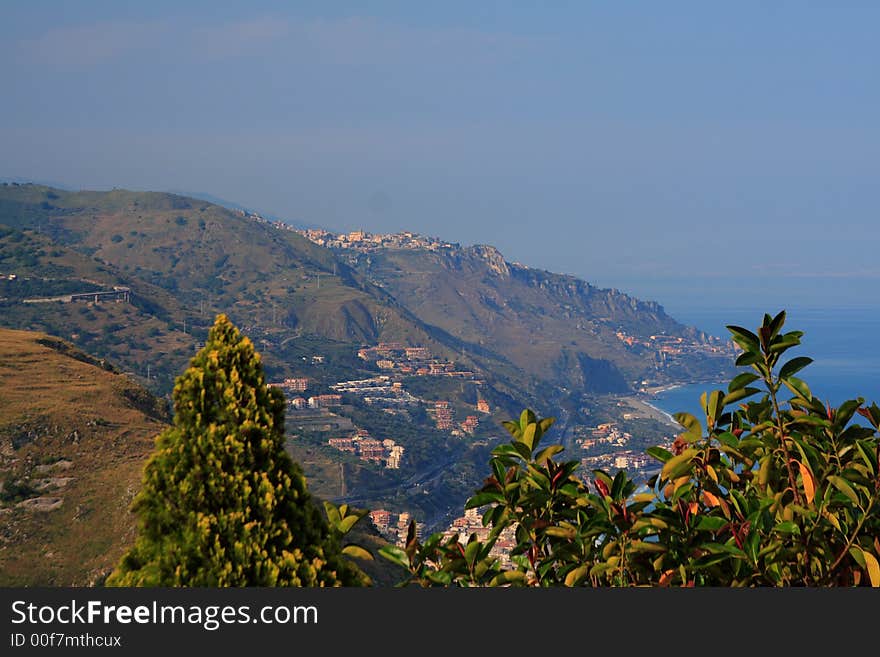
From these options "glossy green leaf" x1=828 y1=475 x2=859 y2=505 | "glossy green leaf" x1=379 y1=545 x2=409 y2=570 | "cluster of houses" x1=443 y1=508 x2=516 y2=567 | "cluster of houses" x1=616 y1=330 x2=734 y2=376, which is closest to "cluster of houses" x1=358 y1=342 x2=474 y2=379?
"cluster of houses" x1=616 y1=330 x2=734 y2=376

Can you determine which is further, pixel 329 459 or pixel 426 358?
pixel 426 358

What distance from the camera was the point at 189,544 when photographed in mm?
3320

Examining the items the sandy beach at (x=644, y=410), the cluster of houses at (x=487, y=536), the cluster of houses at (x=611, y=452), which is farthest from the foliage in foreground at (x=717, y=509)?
the sandy beach at (x=644, y=410)

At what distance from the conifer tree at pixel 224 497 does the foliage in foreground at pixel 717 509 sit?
0.53m

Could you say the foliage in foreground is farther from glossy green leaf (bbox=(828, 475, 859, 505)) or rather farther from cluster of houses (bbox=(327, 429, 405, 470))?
cluster of houses (bbox=(327, 429, 405, 470))

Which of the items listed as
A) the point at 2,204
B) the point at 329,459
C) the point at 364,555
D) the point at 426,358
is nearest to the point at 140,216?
the point at 2,204

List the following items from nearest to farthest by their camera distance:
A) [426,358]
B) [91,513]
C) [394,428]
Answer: [91,513] < [394,428] < [426,358]

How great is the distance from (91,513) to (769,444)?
3243 centimetres

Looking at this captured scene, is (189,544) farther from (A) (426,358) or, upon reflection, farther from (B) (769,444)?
(A) (426,358)

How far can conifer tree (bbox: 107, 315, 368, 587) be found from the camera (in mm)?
3324

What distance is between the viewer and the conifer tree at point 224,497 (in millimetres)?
3324

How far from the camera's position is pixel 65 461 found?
37.8 meters

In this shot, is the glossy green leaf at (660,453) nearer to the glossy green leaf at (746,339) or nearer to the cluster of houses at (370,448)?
the glossy green leaf at (746,339)

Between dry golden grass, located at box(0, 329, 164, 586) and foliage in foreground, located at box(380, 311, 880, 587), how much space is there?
24940 mm
